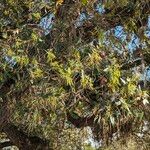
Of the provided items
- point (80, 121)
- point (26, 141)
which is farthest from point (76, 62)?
point (26, 141)

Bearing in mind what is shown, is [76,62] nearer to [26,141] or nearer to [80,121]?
[80,121]

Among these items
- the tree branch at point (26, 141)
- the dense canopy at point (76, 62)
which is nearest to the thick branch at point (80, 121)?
the dense canopy at point (76, 62)

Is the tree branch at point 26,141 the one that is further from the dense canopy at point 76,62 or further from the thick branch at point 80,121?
the dense canopy at point 76,62

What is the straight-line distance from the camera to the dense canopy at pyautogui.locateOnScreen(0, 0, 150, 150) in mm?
5023

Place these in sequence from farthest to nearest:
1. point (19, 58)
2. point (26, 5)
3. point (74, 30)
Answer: point (26, 5), point (74, 30), point (19, 58)

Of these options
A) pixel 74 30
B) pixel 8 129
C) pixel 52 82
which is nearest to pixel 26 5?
pixel 74 30

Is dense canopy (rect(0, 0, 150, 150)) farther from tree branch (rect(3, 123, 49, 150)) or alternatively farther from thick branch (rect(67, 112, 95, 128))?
tree branch (rect(3, 123, 49, 150))

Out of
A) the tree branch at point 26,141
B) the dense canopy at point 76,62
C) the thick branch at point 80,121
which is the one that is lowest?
the tree branch at point 26,141

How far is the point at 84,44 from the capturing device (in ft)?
17.4

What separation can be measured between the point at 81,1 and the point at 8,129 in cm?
389

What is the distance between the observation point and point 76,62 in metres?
5.00

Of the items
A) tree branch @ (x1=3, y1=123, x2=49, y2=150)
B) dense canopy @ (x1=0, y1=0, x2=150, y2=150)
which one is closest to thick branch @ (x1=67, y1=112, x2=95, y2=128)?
dense canopy @ (x1=0, y1=0, x2=150, y2=150)

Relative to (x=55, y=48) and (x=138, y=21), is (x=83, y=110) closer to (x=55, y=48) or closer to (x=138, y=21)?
(x=55, y=48)

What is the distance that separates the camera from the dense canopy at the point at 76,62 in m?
5.02
